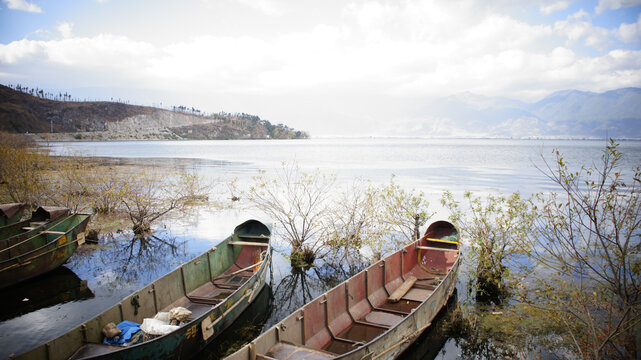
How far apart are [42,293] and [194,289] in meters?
6.15

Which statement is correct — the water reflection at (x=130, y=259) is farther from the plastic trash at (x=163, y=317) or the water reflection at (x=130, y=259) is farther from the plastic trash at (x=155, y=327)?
the plastic trash at (x=155, y=327)

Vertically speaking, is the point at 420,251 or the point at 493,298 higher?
the point at 420,251

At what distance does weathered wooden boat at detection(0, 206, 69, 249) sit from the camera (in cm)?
1516

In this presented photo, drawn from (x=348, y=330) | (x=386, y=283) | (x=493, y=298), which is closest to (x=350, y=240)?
(x=386, y=283)

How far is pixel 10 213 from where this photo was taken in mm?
16641

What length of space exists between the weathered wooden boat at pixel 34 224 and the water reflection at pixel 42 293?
1.91 metres

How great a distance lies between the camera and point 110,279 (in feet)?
47.6

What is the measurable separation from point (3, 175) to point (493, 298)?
25244mm

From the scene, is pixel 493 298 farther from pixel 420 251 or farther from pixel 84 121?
pixel 84 121

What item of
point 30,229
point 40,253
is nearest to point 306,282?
point 40,253

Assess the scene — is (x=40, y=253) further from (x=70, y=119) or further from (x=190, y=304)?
(x=70, y=119)

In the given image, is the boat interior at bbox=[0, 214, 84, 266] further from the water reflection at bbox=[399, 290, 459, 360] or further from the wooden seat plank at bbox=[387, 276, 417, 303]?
the water reflection at bbox=[399, 290, 459, 360]

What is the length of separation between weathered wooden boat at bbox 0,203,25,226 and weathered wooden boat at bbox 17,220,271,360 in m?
10.7

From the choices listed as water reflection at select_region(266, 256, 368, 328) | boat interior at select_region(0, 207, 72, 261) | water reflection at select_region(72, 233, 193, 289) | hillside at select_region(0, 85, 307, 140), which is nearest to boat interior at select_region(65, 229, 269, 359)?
water reflection at select_region(266, 256, 368, 328)
